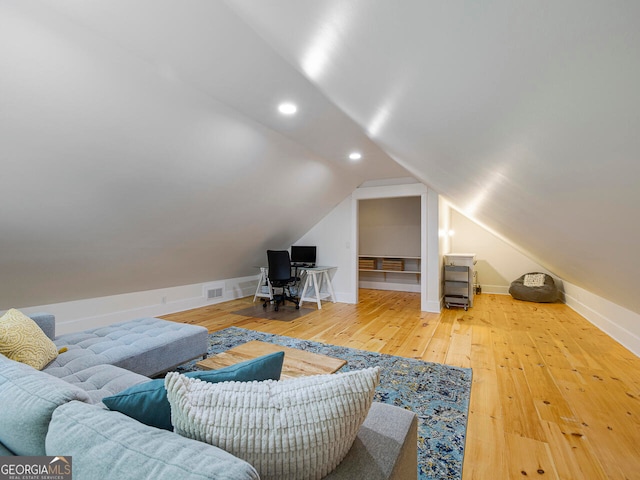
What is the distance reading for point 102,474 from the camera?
0.55 metres

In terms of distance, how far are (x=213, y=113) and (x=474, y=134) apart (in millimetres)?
2202

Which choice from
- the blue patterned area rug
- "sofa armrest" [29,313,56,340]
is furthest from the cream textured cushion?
the blue patterned area rug

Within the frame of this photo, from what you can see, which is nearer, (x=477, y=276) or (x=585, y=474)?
(x=585, y=474)

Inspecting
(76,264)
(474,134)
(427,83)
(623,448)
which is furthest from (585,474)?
(76,264)

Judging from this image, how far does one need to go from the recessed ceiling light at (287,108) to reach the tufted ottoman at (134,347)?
2.15m

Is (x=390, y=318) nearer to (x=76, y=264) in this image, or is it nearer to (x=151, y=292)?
(x=151, y=292)

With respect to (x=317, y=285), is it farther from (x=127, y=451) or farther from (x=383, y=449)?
(x=127, y=451)

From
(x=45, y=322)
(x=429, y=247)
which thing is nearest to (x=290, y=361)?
(x=45, y=322)

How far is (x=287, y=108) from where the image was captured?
102 inches

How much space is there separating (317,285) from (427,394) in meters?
3.31

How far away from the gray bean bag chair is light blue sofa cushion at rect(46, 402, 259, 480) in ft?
21.3

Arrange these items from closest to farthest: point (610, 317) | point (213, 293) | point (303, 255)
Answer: point (610, 317), point (213, 293), point (303, 255)

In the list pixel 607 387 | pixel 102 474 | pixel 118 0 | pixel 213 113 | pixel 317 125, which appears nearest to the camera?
pixel 102 474

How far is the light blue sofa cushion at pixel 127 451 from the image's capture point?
0.51 metres
